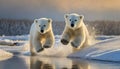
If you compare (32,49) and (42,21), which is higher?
(42,21)

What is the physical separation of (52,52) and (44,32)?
2306 millimetres

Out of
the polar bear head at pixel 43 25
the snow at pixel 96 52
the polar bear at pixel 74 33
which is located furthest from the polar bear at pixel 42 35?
the snow at pixel 96 52

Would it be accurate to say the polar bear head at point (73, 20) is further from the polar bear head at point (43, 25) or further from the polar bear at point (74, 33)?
the polar bear head at point (43, 25)

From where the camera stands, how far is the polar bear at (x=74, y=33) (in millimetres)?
17547

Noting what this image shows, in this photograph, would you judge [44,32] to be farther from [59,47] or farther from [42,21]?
[59,47]

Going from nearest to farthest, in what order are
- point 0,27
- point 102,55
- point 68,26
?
point 102,55
point 68,26
point 0,27

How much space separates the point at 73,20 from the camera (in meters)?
18.5

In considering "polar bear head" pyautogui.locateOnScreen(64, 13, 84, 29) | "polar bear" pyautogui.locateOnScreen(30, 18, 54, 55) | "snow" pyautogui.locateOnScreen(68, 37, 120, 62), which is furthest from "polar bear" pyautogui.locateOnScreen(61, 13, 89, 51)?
"polar bear" pyautogui.locateOnScreen(30, 18, 54, 55)

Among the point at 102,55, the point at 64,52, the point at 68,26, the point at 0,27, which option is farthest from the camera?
the point at 0,27

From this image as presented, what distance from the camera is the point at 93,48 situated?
59.9 ft

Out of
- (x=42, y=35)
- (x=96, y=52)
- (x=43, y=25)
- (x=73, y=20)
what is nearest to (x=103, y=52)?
(x=96, y=52)

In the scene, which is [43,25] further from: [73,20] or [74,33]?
[74,33]

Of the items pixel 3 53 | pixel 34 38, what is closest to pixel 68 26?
pixel 34 38

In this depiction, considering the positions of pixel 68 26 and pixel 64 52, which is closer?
pixel 68 26
